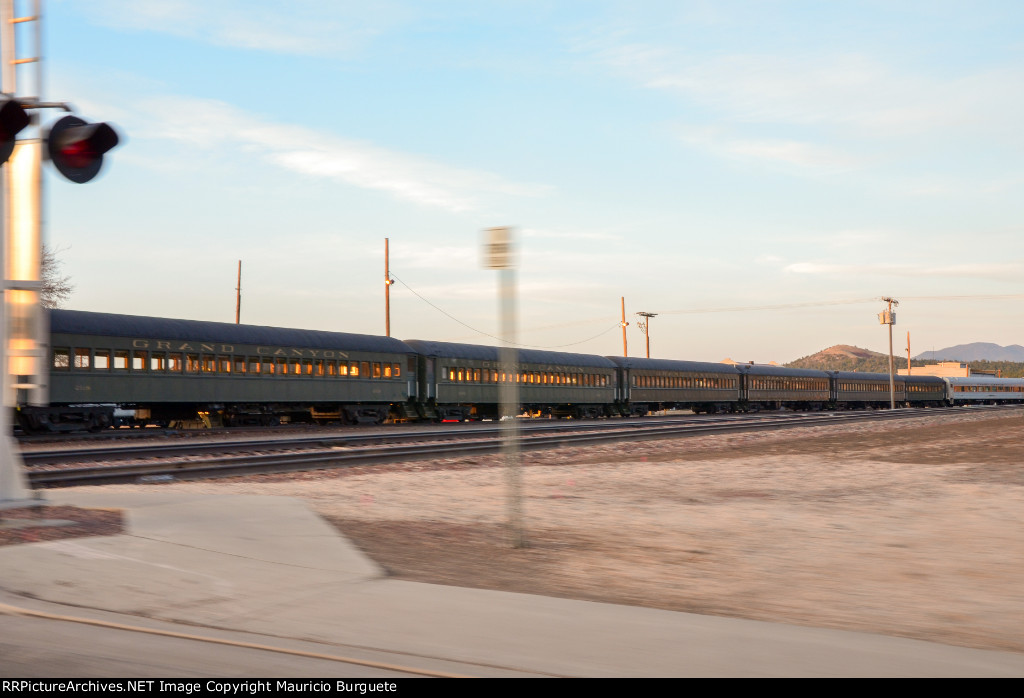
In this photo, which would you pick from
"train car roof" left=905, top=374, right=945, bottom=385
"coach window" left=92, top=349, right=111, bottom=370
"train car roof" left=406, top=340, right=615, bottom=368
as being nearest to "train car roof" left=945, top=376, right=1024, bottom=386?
"train car roof" left=905, top=374, right=945, bottom=385

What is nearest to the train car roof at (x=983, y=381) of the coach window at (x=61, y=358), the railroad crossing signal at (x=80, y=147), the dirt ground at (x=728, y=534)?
the dirt ground at (x=728, y=534)

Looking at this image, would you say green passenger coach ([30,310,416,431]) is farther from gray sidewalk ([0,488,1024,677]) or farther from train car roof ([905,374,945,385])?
train car roof ([905,374,945,385])

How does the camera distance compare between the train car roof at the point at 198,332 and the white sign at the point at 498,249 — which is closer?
the white sign at the point at 498,249

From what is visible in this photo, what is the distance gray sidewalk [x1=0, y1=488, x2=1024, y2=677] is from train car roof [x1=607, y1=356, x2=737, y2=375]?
47.4 m

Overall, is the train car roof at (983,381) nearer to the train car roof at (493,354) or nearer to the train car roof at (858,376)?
the train car roof at (858,376)

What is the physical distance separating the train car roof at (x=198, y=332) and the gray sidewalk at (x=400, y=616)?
20721mm

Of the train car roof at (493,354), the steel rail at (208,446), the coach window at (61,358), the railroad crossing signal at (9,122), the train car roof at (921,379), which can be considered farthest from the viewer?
the train car roof at (921,379)

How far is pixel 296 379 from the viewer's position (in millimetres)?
33406

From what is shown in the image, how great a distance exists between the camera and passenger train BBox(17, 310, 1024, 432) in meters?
26.8

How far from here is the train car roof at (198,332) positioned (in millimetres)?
26578

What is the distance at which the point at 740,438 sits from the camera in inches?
1175

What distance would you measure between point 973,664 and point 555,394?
141ft

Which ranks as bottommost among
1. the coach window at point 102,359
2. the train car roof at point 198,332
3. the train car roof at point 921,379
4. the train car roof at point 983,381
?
the train car roof at point 983,381

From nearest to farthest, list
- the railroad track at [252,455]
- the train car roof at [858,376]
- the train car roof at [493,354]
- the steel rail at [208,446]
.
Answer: the railroad track at [252,455] → the steel rail at [208,446] → the train car roof at [493,354] → the train car roof at [858,376]
